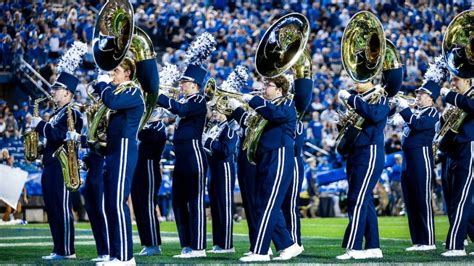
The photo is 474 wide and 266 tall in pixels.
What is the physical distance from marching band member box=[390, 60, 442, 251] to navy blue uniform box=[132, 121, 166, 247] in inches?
99.6

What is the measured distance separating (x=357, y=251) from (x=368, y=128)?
1113mm

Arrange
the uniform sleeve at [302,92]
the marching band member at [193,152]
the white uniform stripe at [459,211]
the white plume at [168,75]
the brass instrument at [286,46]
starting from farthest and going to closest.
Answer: the white plume at [168,75] < the marching band member at [193,152] < the white uniform stripe at [459,211] < the uniform sleeve at [302,92] < the brass instrument at [286,46]

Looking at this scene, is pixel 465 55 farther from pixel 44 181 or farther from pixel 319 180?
pixel 319 180

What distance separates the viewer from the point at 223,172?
11094mm

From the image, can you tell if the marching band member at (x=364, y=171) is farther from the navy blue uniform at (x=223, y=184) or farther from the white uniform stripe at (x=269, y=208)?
the navy blue uniform at (x=223, y=184)

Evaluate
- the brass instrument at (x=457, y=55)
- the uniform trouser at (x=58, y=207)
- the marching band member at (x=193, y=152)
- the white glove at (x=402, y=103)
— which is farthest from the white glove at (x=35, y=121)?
the brass instrument at (x=457, y=55)

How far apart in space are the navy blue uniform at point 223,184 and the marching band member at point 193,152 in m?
0.57

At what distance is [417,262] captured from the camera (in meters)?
9.02

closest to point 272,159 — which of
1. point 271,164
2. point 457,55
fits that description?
point 271,164

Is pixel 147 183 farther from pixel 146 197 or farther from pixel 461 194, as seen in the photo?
pixel 461 194

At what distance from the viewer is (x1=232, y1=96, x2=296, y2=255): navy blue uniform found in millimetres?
9266

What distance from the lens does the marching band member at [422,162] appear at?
11070mm

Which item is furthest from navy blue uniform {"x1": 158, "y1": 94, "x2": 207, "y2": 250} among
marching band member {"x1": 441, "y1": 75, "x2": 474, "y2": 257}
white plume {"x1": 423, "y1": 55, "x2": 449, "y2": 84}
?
white plume {"x1": 423, "y1": 55, "x2": 449, "y2": 84}

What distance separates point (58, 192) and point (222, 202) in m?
1.82
